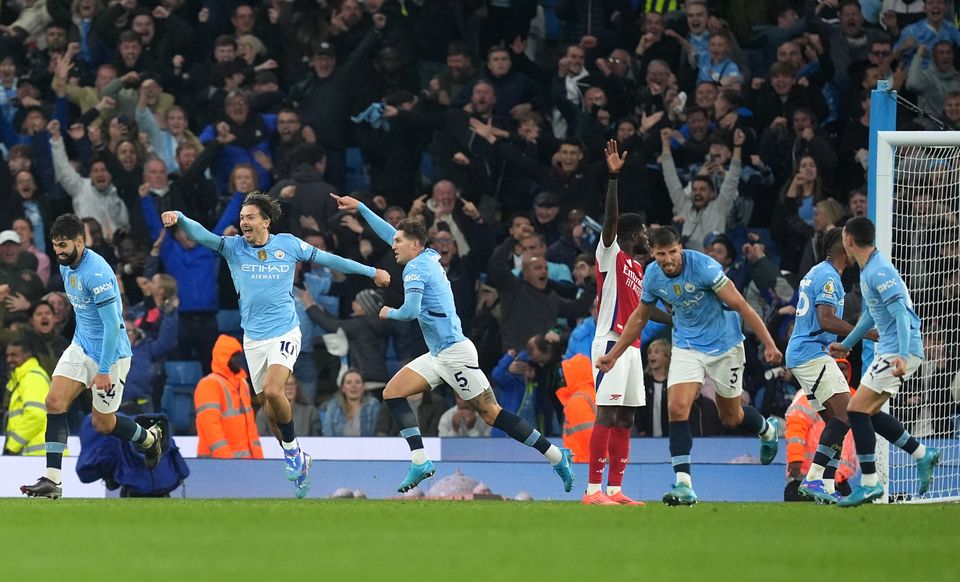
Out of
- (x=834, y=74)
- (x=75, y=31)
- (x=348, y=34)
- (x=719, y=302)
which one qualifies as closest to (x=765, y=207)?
(x=834, y=74)

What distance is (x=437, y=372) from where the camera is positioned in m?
14.0

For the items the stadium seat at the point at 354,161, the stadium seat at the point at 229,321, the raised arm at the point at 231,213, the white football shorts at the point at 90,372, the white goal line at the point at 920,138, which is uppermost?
the stadium seat at the point at 354,161

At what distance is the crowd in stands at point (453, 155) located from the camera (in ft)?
62.2

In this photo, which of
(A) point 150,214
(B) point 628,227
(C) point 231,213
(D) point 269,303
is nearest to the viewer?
(B) point 628,227

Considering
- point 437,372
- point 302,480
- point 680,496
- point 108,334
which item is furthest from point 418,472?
point 108,334

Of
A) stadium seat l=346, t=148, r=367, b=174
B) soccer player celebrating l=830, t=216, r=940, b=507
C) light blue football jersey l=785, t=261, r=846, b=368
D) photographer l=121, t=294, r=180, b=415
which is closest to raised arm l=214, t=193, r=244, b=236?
photographer l=121, t=294, r=180, b=415

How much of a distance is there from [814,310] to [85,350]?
6166mm

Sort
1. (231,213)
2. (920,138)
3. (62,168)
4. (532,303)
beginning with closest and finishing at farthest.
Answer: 1. (920,138)
2. (532,303)
3. (231,213)
4. (62,168)

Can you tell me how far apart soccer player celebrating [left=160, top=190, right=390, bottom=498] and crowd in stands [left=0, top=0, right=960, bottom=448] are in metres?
3.27

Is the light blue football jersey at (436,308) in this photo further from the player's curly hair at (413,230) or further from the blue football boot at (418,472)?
the blue football boot at (418,472)

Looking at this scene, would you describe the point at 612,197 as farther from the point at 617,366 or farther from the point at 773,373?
the point at 773,373

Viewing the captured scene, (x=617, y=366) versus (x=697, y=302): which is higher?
(x=697, y=302)

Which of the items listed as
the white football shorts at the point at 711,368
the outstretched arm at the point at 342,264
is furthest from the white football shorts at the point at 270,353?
the white football shorts at the point at 711,368

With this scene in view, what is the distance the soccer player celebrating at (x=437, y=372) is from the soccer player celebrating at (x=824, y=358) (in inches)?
83.1
